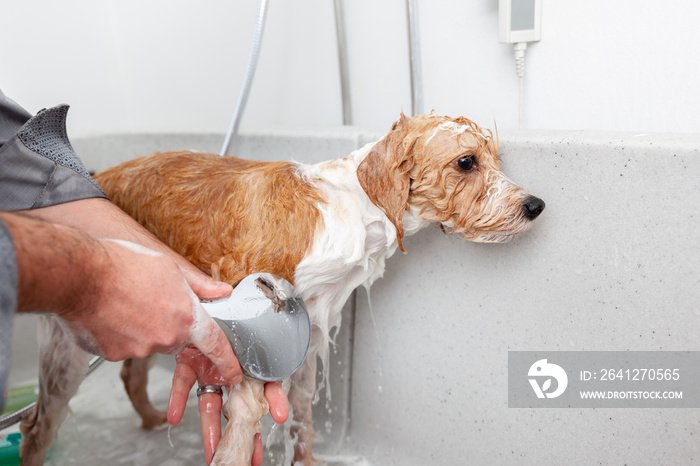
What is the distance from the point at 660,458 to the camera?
40.5 inches

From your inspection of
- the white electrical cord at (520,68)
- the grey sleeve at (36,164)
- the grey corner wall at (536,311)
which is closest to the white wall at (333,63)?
the white electrical cord at (520,68)

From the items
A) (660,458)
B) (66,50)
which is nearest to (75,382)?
(660,458)

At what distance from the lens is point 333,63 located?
79.0 inches

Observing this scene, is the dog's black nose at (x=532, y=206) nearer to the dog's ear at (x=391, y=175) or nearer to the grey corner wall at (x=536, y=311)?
the grey corner wall at (x=536, y=311)

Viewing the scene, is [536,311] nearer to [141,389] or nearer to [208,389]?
[208,389]

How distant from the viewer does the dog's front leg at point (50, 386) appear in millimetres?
1252

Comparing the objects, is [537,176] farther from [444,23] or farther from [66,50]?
[66,50]

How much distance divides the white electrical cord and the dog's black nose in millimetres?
522

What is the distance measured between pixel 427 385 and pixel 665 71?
33.9 inches

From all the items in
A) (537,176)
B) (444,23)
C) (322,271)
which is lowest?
(322,271)

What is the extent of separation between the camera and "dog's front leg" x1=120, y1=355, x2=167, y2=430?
1599 mm

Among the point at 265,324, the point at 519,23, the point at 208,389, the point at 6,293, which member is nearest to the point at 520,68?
the point at 519,23

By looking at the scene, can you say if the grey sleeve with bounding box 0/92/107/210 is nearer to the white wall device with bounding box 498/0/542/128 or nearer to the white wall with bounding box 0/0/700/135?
the white wall with bounding box 0/0/700/135

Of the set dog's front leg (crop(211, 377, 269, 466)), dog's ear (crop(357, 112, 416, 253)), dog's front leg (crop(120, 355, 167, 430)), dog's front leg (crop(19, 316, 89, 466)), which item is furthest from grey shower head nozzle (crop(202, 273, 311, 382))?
dog's front leg (crop(120, 355, 167, 430))
